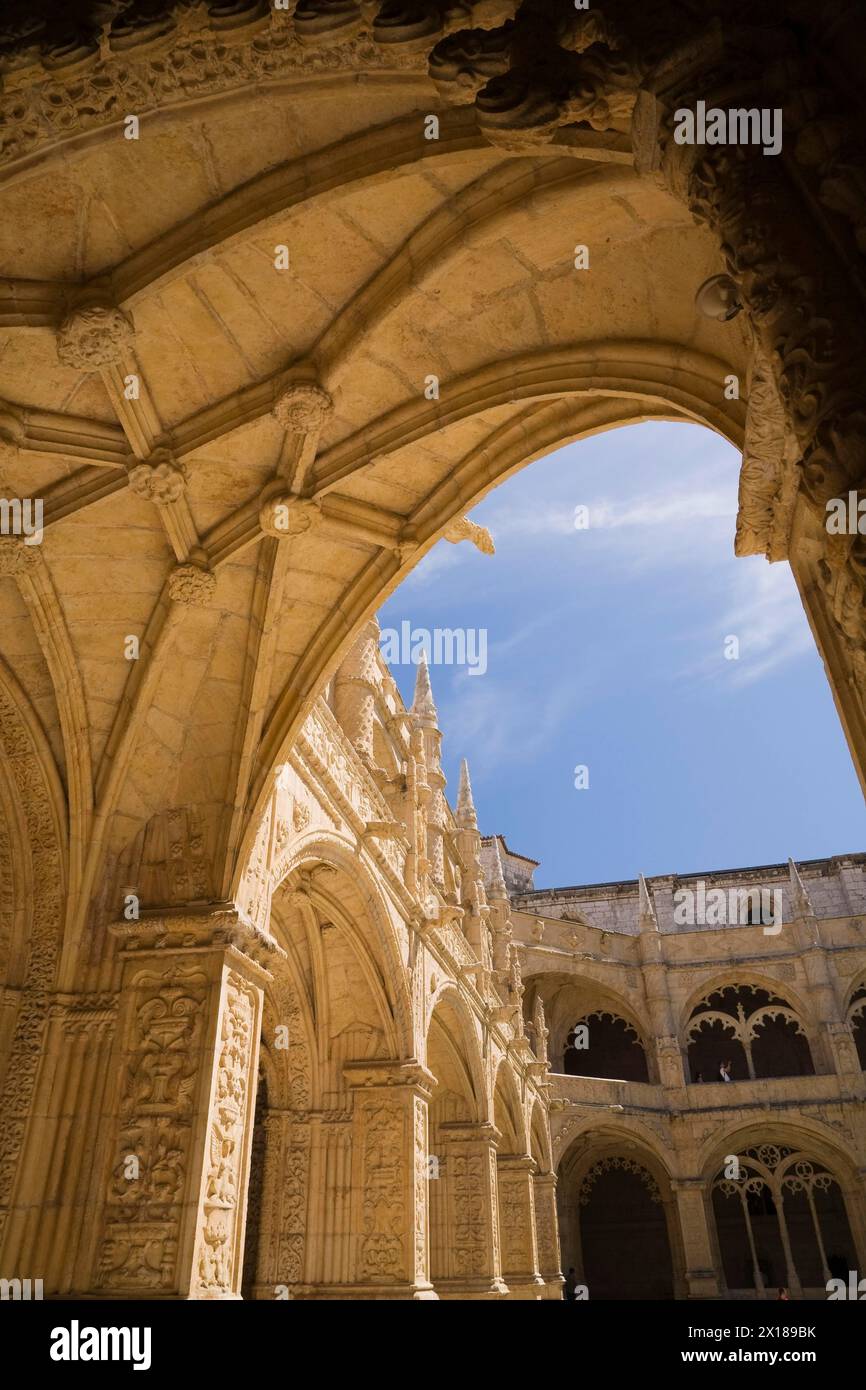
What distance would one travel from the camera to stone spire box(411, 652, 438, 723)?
18.2 meters

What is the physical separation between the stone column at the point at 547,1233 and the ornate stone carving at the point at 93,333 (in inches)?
770

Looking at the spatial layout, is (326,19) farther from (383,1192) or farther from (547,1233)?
(547,1233)

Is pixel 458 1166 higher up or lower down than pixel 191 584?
lower down

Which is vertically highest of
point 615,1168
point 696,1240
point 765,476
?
point 615,1168

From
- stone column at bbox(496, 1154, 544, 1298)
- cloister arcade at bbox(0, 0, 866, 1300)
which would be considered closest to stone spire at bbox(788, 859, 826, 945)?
stone column at bbox(496, 1154, 544, 1298)

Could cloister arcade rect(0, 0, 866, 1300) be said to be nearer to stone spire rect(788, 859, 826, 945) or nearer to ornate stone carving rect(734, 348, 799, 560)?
ornate stone carving rect(734, 348, 799, 560)

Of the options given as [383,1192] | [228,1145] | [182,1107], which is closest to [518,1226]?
[383,1192]

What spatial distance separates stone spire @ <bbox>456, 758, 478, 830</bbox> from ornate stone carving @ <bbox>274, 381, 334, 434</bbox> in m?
15.2

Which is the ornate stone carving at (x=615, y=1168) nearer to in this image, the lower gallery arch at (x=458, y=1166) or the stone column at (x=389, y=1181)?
the lower gallery arch at (x=458, y=1166)

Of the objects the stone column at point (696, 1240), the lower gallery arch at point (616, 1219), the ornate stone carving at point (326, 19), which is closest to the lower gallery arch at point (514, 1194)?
the stone column at point (696, 1240)

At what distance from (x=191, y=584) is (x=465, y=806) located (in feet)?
47.8

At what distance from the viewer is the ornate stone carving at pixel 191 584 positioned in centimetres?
741

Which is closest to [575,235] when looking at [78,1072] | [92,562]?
[92,562]

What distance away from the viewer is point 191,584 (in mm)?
7465
